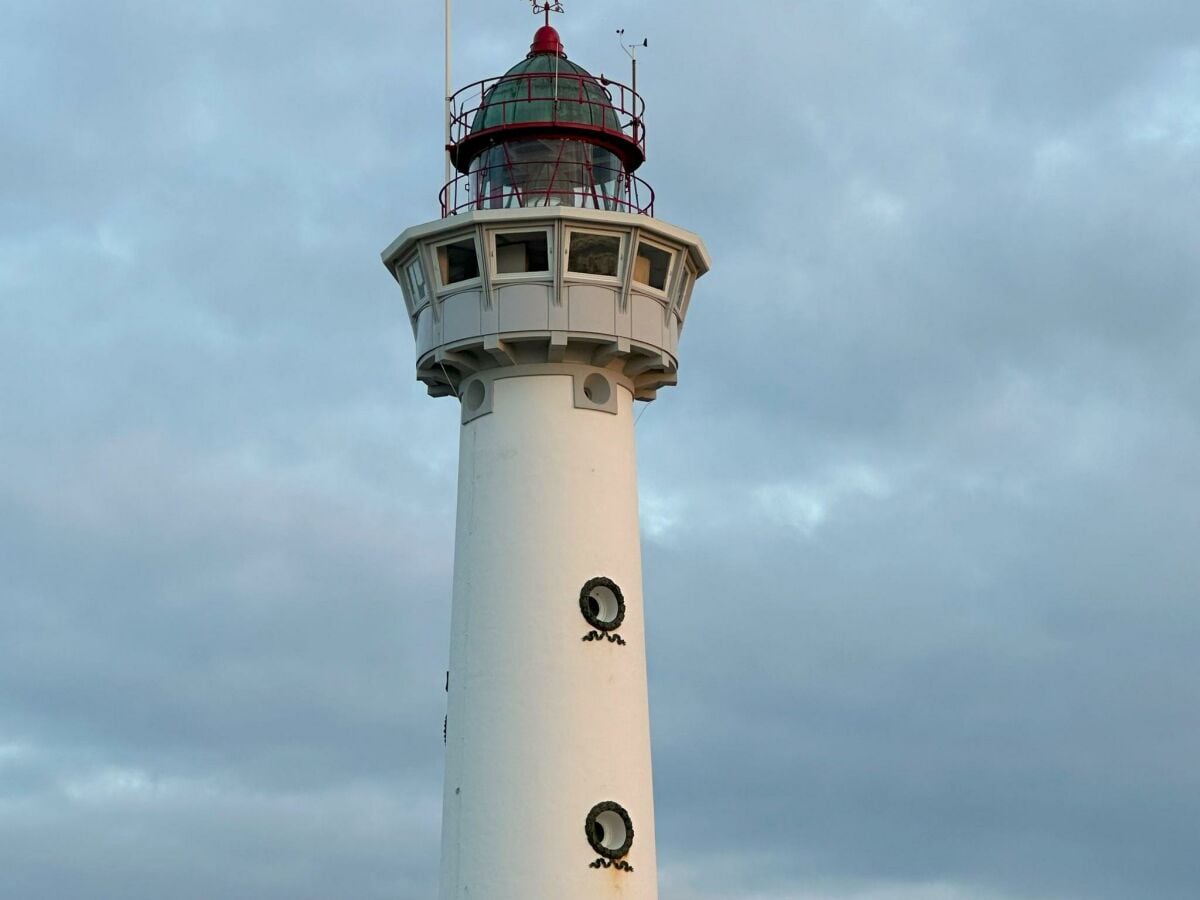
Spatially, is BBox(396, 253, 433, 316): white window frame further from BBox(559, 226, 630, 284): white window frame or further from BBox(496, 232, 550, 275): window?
BBox(559, 226, 630, 284): white window frame

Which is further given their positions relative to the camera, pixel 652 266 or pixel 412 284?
pixel 412 284

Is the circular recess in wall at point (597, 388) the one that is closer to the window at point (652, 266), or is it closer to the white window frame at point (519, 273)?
the window at point (652, 266)

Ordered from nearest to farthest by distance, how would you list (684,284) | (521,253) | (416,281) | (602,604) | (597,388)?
(602,604), (521,253), (597,388), (416,281), (684,284)

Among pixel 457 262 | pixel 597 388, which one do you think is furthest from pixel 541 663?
pixel 457 262

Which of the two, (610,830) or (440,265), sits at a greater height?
(440,265)

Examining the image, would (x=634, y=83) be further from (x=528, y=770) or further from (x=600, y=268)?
(x=528, y=770)

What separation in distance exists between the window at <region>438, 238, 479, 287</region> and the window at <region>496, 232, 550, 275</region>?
45cm

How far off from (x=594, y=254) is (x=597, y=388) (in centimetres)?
234

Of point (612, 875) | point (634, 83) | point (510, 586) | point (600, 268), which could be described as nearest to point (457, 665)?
point (510, 586)

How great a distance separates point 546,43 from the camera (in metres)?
46.5

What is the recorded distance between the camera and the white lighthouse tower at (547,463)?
41906 mm

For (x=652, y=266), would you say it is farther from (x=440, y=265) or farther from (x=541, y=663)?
(x=541, y=663)

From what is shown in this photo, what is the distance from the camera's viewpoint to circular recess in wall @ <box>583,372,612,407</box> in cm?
4428

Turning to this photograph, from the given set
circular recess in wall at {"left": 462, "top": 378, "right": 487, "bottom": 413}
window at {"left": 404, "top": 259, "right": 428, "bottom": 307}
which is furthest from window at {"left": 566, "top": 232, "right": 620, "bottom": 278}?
window at {"left": 404, "top": 259, "right": 428, "bottom": 307}
